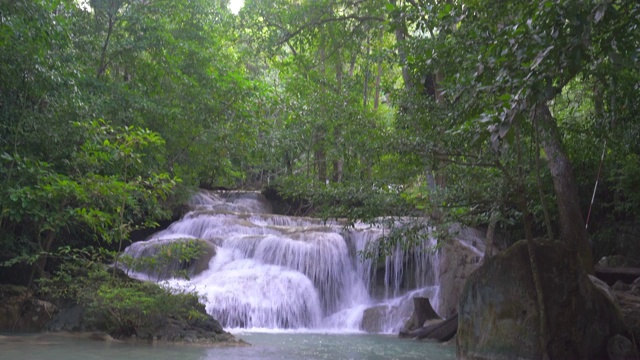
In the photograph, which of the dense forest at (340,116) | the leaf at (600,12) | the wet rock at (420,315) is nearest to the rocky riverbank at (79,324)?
the dense forest at (340,116)

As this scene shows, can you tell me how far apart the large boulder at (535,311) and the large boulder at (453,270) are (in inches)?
229

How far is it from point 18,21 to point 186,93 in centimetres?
713

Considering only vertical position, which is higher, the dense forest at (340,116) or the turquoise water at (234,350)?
the dense forest at (340,116)

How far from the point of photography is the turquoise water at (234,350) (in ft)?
23.3

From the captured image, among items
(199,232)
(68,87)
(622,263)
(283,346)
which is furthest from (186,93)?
(622,263)

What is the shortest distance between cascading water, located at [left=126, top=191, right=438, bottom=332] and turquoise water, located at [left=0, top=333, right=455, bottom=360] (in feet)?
7.93

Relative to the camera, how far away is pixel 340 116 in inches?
541

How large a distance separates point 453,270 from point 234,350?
6.92 metres

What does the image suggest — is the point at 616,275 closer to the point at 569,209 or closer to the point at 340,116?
the point at 569,209

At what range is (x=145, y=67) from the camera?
47.1 ft

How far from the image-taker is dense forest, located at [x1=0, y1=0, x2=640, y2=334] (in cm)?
439

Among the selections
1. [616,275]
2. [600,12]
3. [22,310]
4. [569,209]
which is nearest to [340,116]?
[569,209]

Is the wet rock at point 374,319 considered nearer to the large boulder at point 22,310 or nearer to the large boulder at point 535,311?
the large boulder at point 535,311

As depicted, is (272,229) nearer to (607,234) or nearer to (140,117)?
(140,117)
